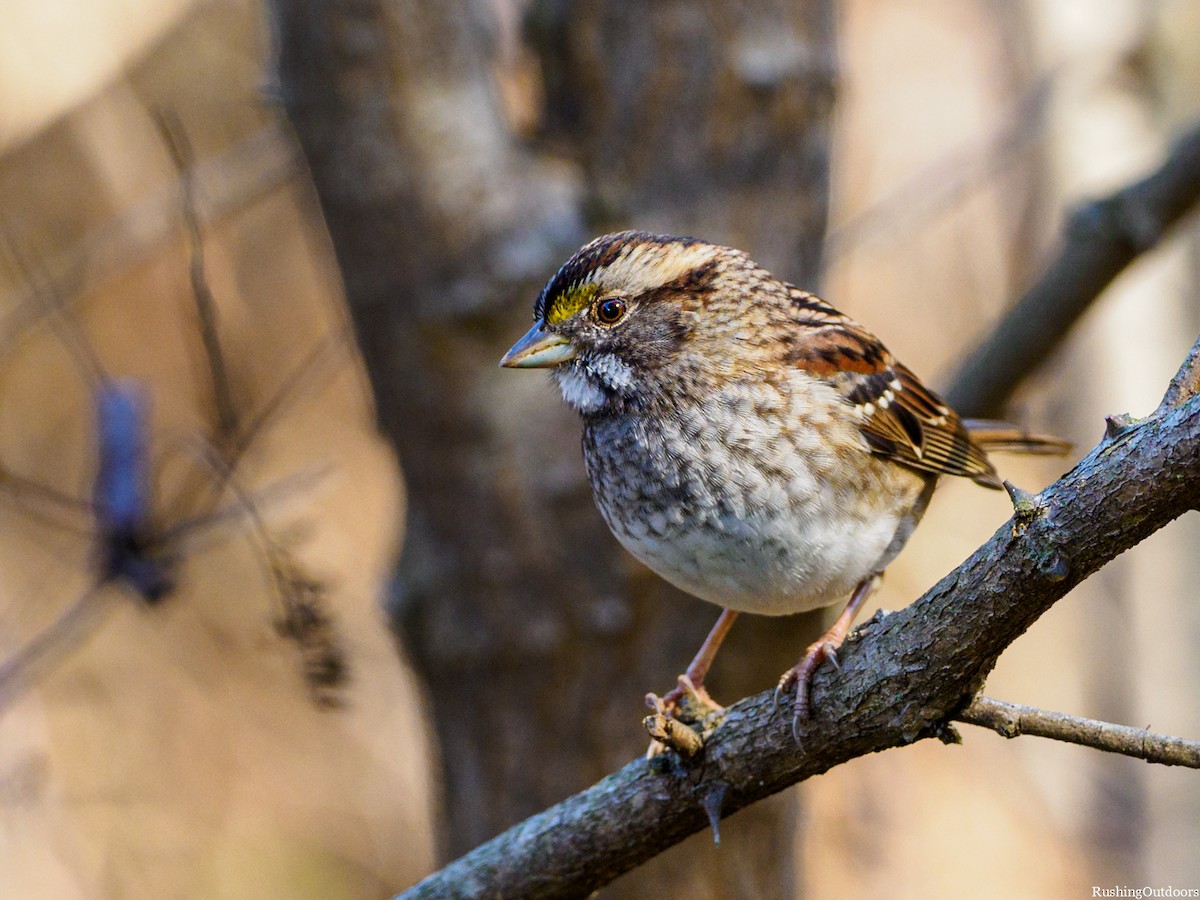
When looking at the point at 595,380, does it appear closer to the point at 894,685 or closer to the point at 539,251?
the point at 894,685

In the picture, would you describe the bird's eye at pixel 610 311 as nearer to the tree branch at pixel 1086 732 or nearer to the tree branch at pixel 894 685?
the tree branch at pixel 894 685

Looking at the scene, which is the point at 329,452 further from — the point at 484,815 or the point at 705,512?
the point at 705,512

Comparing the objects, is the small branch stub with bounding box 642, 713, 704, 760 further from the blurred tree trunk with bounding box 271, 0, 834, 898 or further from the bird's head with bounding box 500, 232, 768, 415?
the blurred tree trunk with bounding box 271, 0, 834, 898

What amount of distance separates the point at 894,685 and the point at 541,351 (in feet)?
4.02

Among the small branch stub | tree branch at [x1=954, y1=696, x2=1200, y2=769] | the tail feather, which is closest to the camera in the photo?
tree branch at [x1=954, y1=696, x2=1200, y2=769]

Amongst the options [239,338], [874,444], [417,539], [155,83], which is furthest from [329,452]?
[874,444]

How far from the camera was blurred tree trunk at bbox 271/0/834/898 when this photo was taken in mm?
4262

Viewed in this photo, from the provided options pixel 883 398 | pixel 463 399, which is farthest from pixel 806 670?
pixel 463 399

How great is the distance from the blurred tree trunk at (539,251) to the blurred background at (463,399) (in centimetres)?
1

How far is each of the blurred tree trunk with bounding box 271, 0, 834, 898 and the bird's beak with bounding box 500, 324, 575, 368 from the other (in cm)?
124

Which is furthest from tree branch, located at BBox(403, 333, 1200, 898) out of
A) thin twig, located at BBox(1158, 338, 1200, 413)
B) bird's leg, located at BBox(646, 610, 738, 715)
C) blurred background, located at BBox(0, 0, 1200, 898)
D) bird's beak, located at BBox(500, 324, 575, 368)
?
bird's beak, located at BBox(500, 324, 575, 368)

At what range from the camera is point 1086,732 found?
1.95 metres

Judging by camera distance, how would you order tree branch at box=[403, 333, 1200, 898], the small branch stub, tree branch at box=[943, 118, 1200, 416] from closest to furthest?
tree branch at box=[403, 333, 1200, 898]
the small branch stub
tree branch at box=[943, 118, 1200, 416]

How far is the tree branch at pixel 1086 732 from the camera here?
1.89 m
